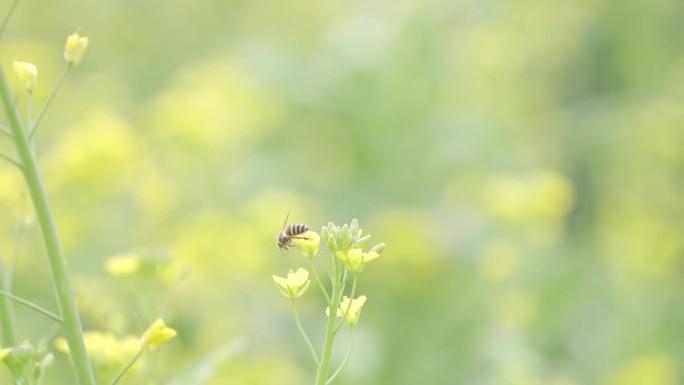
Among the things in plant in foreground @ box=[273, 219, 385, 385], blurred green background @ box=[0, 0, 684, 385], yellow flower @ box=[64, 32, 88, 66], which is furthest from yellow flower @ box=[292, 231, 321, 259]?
blurred green background @ box=[0, 0, 684, 385]

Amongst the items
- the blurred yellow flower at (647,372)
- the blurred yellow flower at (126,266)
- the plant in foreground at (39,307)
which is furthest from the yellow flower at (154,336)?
the blurred yellow flower at (647,372)

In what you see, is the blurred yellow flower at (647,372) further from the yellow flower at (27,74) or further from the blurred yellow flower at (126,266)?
the yellow flower at (27,74)

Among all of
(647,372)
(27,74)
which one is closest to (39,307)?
(27,74)

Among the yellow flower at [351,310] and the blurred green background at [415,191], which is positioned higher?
the blurred green background at [415,191]

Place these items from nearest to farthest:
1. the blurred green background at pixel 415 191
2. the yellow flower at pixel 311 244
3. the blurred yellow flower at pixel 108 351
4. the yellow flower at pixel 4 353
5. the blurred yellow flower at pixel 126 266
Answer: the yellow flower at pixel 4 353 → the yellow flower at pixel 311 244 → the blurred yellow flower at pixel 108 351 → the blurred yellow flower at pixel 126 266 → the blurred green background at pixel 415 191

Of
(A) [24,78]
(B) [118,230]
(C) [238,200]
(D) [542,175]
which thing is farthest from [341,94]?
(A) [24,78]

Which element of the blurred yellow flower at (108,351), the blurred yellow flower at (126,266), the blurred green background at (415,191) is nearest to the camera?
the blurred yellow flower at (108,351)

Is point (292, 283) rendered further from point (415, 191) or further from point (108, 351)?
point (415, 191)
